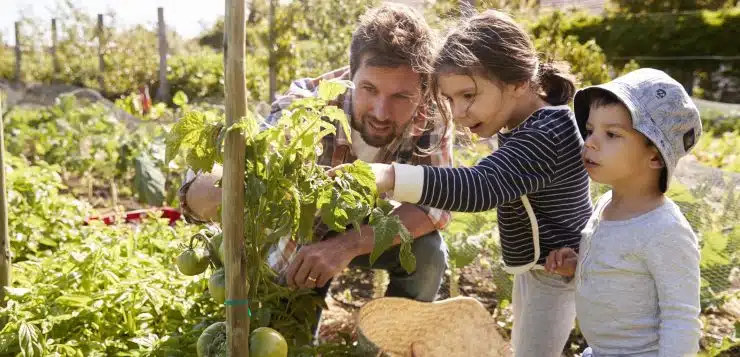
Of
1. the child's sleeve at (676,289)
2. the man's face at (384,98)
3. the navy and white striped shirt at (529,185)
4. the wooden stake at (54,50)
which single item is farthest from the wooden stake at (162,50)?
the child's sleeve at (676,289)

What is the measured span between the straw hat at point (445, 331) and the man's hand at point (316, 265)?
280mm

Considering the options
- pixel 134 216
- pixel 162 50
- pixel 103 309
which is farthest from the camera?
pixel 162 50

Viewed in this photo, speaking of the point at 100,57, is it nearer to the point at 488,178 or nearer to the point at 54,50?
the point at 54,50

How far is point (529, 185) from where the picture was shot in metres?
1.55

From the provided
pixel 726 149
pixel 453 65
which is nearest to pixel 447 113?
pixel 453 65

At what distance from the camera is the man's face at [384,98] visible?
198 cm

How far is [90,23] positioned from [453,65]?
1119 cm

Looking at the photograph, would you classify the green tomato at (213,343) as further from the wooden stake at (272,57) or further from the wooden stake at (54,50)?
the wooden stake at (54,50)

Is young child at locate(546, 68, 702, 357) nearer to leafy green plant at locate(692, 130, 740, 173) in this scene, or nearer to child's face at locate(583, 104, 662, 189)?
child's face at locate(583, 104, 662, 189)

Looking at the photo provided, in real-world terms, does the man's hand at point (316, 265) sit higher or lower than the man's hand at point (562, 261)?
lower

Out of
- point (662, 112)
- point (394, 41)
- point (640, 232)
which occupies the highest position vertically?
point (394, 41)

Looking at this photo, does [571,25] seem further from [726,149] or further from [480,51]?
[480,51]

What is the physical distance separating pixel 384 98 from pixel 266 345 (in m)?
0.89

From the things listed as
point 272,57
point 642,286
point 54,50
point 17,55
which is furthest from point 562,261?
point 54,50
